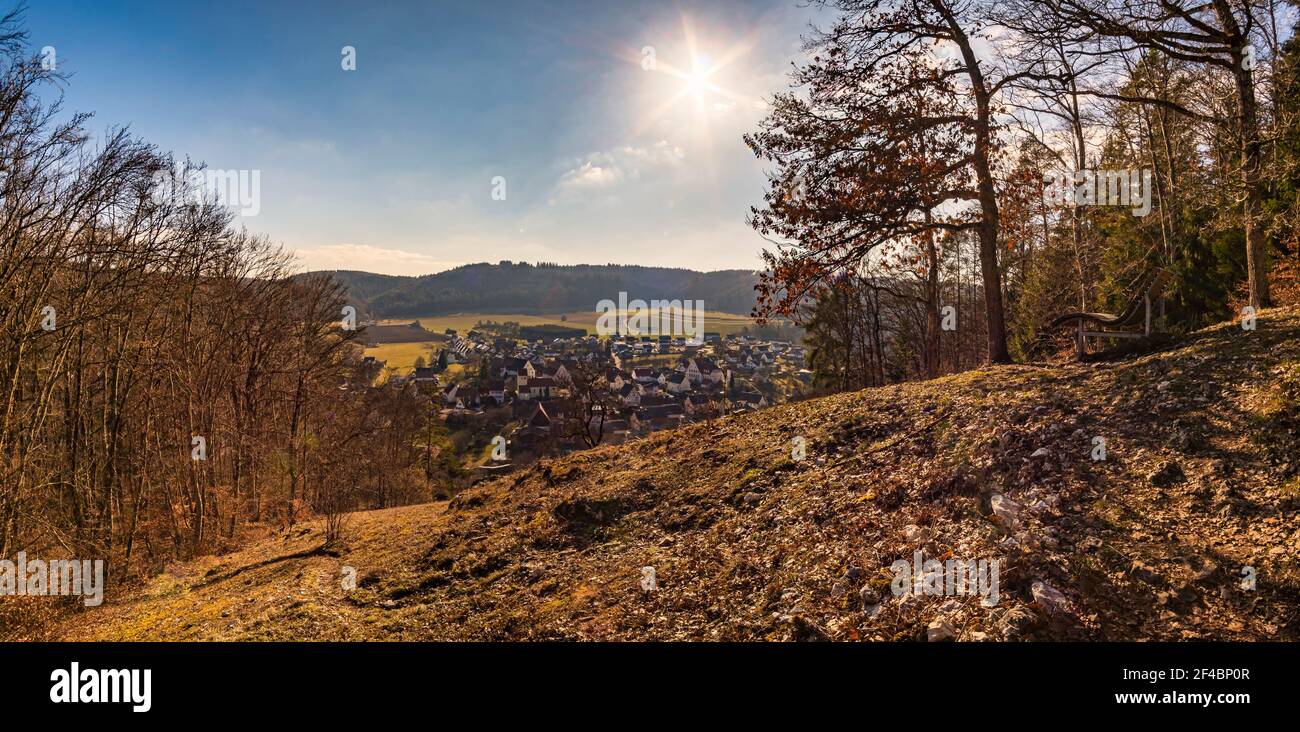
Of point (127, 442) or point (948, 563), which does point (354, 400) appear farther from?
point (948, 563)

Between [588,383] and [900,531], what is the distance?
736 inches

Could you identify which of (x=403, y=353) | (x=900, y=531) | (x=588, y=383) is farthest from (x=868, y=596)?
(x=403, y=353)

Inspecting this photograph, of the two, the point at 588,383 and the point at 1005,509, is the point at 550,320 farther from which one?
the point at 1005,509

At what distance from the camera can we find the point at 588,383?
23.8 meters

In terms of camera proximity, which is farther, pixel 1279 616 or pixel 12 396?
pixel 12 396

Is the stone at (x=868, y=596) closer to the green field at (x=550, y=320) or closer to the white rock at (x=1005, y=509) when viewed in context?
the white rock at (x=1005, y=509)

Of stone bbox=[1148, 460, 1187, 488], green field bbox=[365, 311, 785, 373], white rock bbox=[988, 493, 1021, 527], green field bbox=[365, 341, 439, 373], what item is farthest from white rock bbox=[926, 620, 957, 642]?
green field bbox=[365, 311, 785, 373]

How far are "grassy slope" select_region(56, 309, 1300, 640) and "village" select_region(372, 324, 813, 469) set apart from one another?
6975 millimetres

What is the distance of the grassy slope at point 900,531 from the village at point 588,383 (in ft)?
22.9

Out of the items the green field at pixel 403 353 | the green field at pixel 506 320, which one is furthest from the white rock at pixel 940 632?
the green field at pixel 506 320

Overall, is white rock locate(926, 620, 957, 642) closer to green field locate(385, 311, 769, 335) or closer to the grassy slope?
the grassy slope
